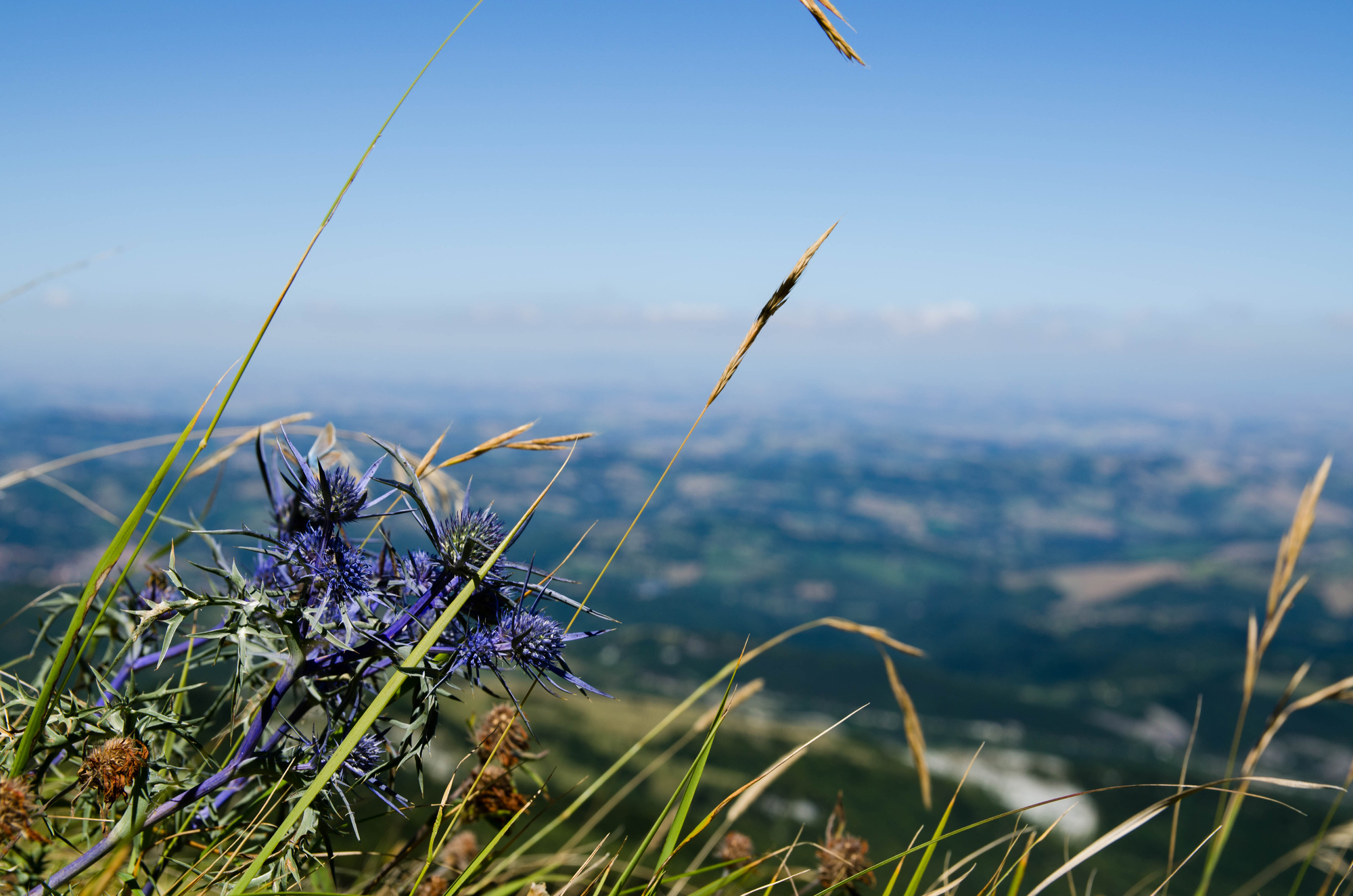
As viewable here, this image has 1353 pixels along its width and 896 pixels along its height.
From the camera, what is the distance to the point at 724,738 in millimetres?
137125

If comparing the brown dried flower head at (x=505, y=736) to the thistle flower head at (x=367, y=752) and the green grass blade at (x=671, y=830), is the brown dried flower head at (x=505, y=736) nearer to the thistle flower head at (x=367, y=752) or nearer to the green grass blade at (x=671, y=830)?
the thistle flower head at (x=367, y=752)

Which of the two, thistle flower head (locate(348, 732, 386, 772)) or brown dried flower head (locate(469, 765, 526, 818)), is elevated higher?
thistle flower head (locate(348, 732, 386, 772))

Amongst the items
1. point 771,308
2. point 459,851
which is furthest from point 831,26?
point 459,851

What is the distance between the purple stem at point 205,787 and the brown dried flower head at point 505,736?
0.86 m

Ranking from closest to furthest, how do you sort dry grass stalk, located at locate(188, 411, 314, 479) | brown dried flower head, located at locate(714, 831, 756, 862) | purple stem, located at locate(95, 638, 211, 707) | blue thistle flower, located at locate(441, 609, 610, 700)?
blue thistle flower, located at locate(441, 609, 610, 700), purple stem, located at locate(95, 638, 211, 707), dry grass stalk, located at locate(188, 411, 314, 479), brown dried flower head, located at locate(714, 831, 756, 862)

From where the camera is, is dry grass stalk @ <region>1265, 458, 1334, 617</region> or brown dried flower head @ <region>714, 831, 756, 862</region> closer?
dry grass stalk @ <region>1265, 458, 1334, 617</region>

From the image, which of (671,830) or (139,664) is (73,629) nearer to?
(139,664)

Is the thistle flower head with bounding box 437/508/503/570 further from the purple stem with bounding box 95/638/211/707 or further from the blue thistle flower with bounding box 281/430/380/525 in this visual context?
the purple stem with bounding box 95/638/211/707

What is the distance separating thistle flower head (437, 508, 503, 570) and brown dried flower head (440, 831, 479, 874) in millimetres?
2153

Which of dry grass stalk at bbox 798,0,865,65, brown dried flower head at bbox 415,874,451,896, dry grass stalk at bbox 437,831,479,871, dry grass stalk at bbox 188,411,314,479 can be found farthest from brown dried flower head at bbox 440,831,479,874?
dry grass stalk at bbox 798,0,865,65

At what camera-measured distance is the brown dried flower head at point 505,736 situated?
104 inches

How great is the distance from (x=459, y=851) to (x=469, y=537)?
8.20 ft

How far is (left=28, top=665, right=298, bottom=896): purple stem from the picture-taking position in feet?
5.61

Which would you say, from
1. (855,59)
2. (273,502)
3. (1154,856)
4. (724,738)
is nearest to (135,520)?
(273,502)
